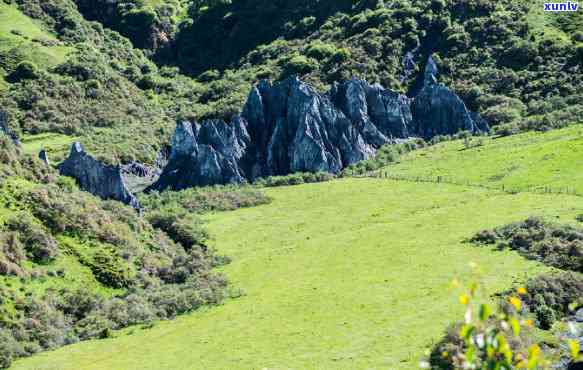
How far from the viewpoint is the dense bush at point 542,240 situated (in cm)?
7825

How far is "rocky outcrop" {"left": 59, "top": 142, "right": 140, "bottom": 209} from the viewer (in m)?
108

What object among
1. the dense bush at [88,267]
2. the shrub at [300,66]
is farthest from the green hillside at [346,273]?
the shrub at [300,66]

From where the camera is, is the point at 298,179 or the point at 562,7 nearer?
the point at 298,179

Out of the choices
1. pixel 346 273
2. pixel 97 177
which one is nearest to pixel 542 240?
pixel 346 273

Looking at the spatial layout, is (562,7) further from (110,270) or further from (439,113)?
(110,270)

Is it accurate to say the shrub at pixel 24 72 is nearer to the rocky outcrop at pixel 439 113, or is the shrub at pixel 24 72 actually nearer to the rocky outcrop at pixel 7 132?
the rocky outcrop at pixel 7 132

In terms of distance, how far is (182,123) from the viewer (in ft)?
488

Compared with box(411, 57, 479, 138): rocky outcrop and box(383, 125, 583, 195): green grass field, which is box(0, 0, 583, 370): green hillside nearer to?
box(383, 125, 583, 195): green grass field

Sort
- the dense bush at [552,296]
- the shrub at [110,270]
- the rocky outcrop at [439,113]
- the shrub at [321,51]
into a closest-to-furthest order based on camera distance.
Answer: the dense bush at [552,296], the shrub at [110,270], the rocky outcrop at [439,113], the shrub at [321,51]

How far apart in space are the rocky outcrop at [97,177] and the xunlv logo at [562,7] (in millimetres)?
116715

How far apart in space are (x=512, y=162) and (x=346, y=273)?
155 ft

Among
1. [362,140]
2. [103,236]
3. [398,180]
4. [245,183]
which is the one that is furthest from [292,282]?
[362,140]

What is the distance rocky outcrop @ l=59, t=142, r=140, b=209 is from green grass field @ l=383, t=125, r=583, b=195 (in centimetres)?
4390

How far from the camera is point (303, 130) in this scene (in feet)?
480
